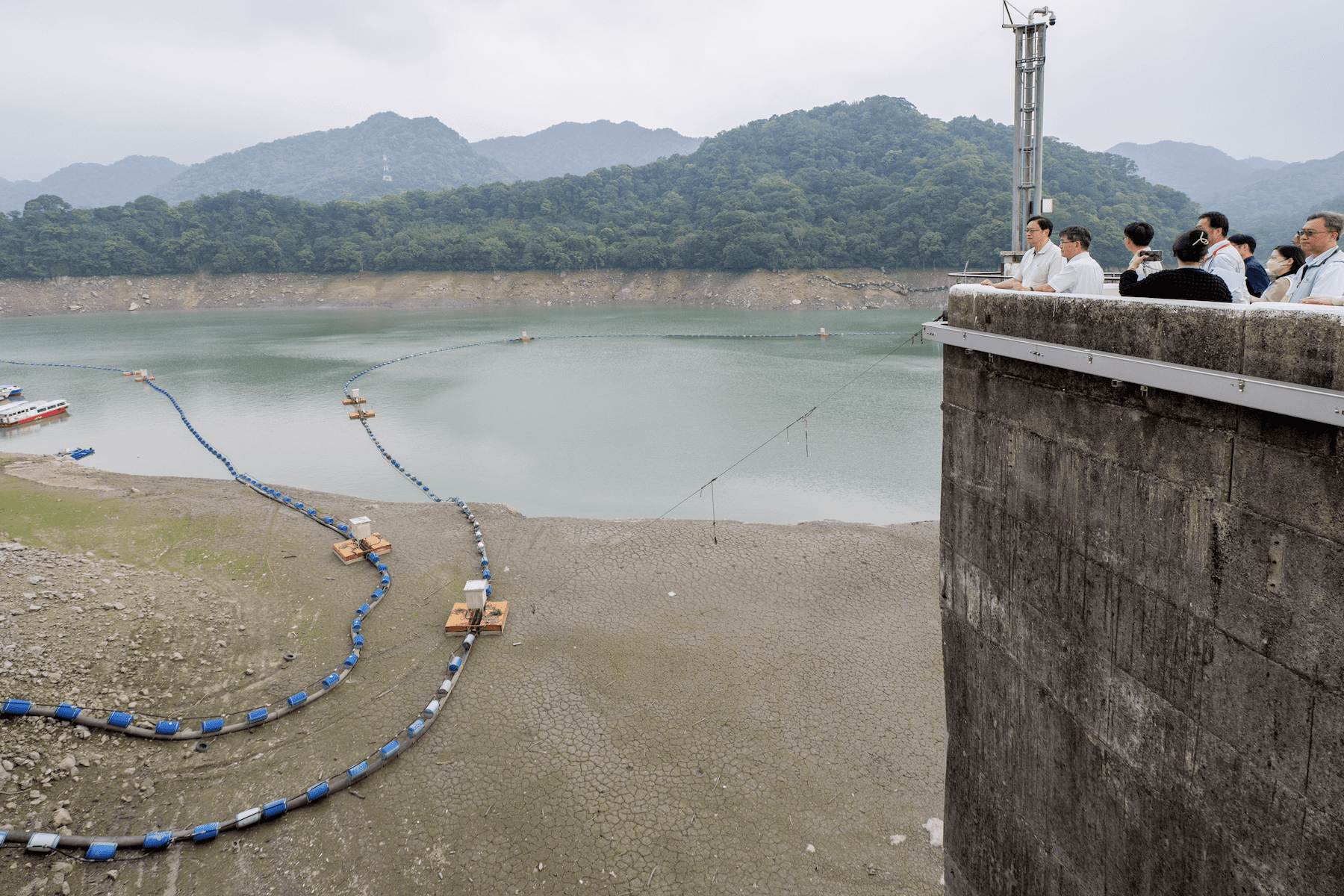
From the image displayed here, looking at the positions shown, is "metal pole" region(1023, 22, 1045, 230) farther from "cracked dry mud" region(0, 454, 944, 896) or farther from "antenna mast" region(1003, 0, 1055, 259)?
"cracked dry mud" region(0, 454, 944, 896)

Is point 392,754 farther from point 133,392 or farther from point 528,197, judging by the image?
point 528,197

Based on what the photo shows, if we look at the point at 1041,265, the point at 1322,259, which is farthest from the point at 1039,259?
the point at 1322,259

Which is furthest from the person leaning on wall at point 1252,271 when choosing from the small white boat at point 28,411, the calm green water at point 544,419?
the small white boat at point 28,411

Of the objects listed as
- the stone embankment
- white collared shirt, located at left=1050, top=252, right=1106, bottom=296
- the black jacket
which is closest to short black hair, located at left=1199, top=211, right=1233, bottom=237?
white collared shirt, located at left=1050, top=252, right=1106, bottom=296

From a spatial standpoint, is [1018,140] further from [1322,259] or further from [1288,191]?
[1288,191]

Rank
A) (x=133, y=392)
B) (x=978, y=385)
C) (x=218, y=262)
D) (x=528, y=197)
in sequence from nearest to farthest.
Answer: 1. (x=978, y=385)
2. (x=133, y=392)
3. (x=218, y=262)
4. (x=528, y=197)

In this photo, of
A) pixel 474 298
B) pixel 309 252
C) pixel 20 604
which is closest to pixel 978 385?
pixel 20 604

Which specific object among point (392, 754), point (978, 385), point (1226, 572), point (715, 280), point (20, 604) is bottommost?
point (392, 754)
